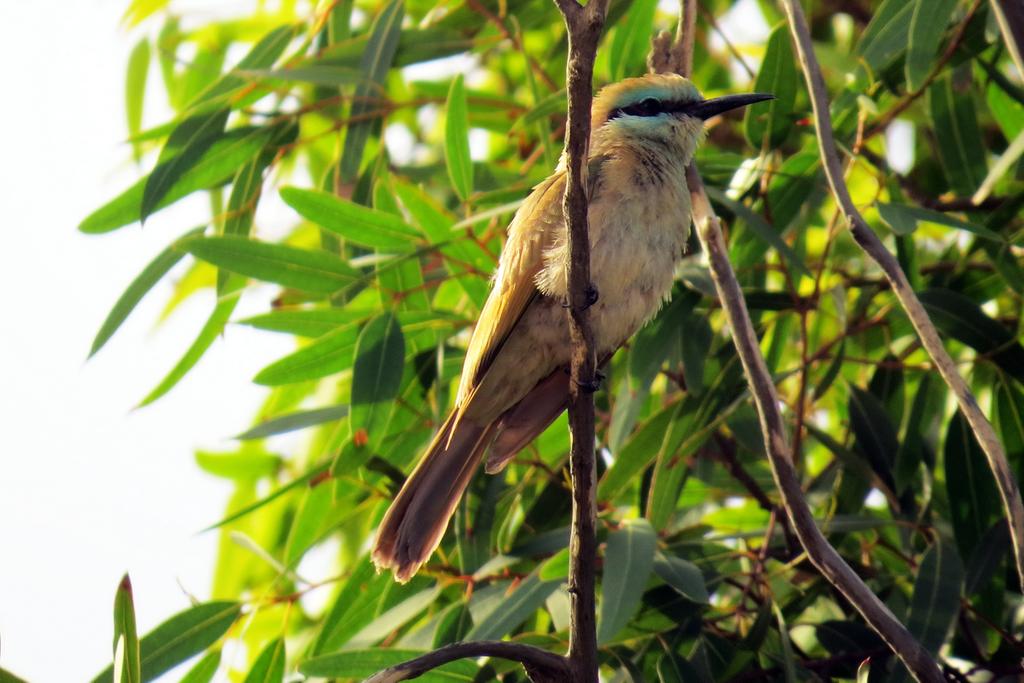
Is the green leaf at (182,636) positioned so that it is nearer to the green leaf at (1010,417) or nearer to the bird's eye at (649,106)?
the bird's eye at (649,106)

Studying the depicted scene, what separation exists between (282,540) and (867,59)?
2.20 m

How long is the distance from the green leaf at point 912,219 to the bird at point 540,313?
1.44 ft

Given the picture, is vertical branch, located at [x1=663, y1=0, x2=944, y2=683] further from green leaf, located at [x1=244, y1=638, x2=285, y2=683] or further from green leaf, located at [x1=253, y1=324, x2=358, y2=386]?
green leaf, located at [x1=244, y1=638, x2=285, y2=683]

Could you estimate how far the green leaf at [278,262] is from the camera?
2920 millimetres

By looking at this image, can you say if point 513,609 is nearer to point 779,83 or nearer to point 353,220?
point 353,220

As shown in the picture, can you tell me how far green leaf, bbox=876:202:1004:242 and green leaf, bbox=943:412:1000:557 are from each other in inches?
19.6

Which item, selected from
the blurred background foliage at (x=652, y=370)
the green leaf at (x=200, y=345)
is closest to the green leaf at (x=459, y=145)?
the blurred background foliage at (x=652, y=370)

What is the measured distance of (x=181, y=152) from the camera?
3.22 metres

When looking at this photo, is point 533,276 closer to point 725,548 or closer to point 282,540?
point 725,548

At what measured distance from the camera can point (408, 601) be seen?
278 cm

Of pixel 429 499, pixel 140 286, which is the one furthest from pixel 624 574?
pixel 140 286

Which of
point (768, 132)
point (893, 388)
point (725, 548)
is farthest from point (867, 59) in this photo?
point (725, 548)

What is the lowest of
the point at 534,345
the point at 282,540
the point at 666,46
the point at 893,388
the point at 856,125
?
the point at 282,540

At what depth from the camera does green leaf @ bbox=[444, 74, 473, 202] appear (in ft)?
9.84
